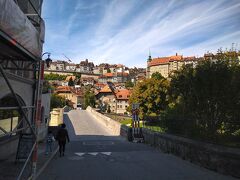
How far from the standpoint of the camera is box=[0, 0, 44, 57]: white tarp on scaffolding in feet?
20.6

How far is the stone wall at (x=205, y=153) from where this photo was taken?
35.3 feet

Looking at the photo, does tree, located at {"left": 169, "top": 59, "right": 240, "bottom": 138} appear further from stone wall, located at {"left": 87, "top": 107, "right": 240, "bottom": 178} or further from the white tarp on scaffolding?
the white tarp on scaffolding

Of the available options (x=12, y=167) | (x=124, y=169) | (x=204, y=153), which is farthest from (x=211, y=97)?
(x=12, y=167)

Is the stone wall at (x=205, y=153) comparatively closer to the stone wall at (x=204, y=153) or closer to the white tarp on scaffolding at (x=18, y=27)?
the stone wall at (x=204, y=153)

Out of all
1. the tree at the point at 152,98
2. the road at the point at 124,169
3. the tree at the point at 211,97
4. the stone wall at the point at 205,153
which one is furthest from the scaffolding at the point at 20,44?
the tree at the point at 152,98

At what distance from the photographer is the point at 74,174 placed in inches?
450

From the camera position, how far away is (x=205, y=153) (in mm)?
12719

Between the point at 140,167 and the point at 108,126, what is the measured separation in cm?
3084

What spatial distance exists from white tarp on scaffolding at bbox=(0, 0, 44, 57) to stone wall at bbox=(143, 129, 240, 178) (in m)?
7.21

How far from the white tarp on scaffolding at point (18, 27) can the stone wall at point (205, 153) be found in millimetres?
7214

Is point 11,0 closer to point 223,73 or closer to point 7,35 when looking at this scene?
point 7,35

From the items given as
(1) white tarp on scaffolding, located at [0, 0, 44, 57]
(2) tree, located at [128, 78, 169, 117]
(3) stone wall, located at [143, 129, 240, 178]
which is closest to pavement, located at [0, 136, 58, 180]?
(1) white tarp on scaffolding, located at [0, 0, 44, 57]

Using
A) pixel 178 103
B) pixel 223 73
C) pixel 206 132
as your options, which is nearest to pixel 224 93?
pixel 223 73

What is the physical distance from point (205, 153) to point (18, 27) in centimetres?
880
